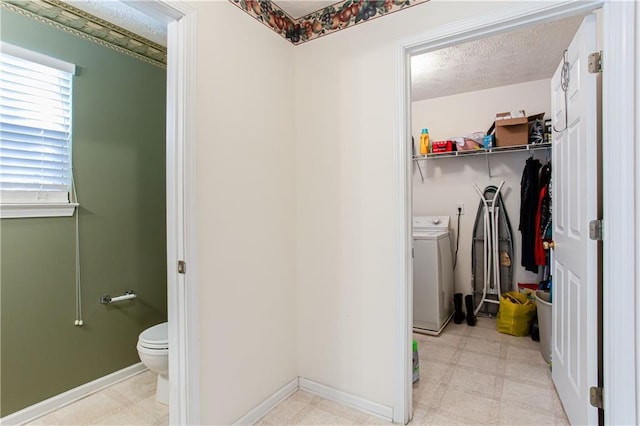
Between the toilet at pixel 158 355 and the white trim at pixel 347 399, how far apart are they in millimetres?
835

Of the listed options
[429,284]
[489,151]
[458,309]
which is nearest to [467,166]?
Answer: [489,151]

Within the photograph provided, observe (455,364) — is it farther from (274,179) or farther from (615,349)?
(274,179)

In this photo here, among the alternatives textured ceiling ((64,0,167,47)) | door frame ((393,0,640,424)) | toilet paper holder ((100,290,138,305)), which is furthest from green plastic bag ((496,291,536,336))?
textured ceiling ((64,0,167,47))

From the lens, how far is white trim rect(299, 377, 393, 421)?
1.85 metres

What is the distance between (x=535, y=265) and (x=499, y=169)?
3.42ft

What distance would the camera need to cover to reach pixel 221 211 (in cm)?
168

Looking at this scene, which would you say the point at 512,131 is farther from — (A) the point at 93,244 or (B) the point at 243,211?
(A) the point at 93,244

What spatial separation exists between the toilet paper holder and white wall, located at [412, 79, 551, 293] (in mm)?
3047

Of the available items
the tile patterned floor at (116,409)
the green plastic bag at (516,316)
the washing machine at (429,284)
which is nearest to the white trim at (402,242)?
the tile patterned floor at (116,409)

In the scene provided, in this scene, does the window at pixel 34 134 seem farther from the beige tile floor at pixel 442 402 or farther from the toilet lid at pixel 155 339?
the beige tile floor at pixel 442 402

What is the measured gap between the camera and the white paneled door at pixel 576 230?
1.47 metres

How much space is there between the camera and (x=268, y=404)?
1.92 m

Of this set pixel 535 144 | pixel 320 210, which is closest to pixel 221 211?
pixel 320 210

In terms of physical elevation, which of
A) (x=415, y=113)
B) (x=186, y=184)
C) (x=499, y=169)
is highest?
(x=415, y=113)
